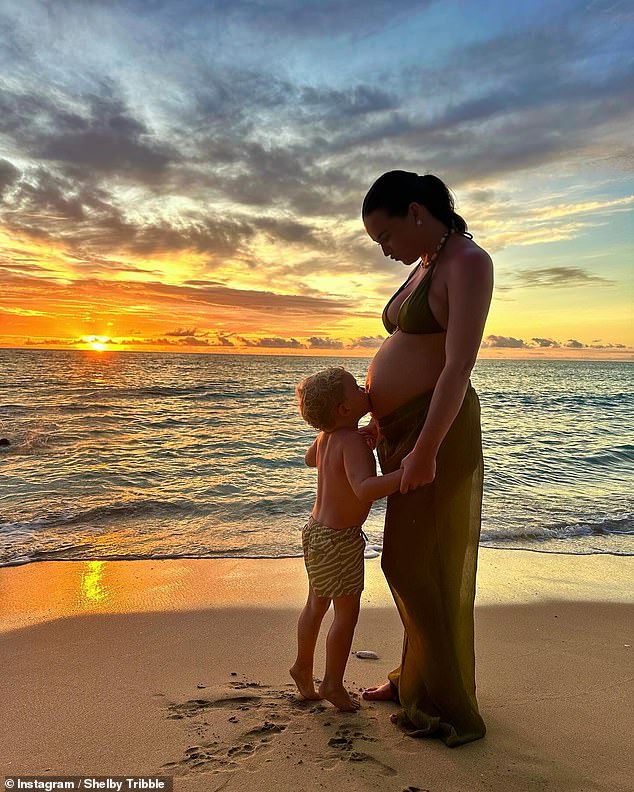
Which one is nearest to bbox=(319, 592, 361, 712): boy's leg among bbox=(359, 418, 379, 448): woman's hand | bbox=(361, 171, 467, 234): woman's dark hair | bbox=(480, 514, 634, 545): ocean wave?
bbox=(359, 418, 379, 448): woman's hand

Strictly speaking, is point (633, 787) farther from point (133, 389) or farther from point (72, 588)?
point (133, 389)

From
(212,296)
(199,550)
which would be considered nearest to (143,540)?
(199,550)

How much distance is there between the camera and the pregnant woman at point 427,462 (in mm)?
2387

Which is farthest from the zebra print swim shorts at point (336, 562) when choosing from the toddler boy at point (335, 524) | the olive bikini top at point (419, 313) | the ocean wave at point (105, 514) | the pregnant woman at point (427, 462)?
the ocean wave at point (105, 514)

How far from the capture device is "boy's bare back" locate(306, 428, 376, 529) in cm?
263

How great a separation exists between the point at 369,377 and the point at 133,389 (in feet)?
98.8

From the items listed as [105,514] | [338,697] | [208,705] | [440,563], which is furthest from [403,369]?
[105,514]

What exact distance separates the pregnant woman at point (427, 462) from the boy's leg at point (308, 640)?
38 cm

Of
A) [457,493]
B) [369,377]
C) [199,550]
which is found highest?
[369,377]

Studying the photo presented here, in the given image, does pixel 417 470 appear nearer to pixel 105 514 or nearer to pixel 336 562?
pixel 336 562

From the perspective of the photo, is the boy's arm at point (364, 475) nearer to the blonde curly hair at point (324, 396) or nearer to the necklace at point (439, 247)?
the blonde curly hair at point (324, 396)

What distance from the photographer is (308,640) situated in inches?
111

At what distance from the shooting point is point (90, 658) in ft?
11.2

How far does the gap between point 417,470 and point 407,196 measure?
110cm
